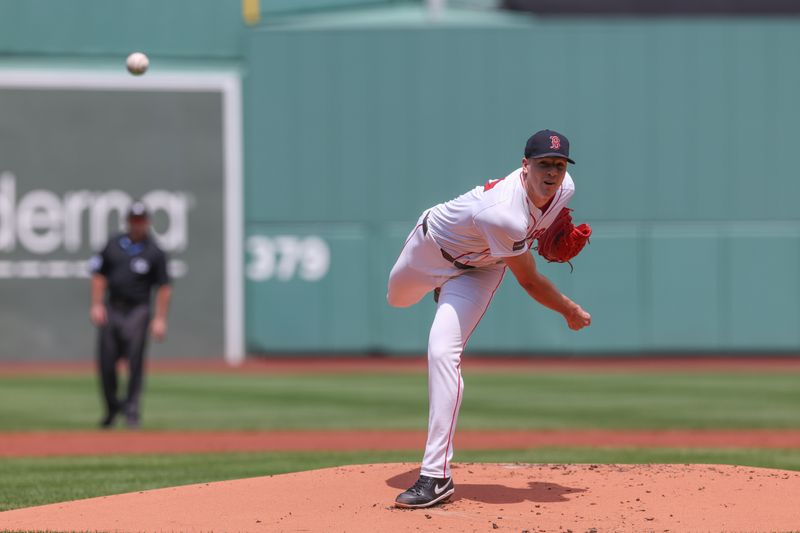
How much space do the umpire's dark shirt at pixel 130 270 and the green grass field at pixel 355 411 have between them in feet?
3.89

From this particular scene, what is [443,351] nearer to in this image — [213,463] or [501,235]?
[501,235]

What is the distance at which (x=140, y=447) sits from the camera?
1000 centimetres

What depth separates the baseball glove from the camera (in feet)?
20.8

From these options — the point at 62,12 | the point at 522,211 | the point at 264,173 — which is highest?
the point at 62,12

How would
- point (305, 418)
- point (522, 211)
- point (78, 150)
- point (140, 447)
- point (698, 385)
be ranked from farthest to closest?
point (78, 150)
point (698, 385)
point (305, 418)
point (140, 447)
point (522, 211)

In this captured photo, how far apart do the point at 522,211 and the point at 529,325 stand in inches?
552

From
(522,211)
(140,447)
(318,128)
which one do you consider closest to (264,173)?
(318,128)

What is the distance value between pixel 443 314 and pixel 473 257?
1.05ft

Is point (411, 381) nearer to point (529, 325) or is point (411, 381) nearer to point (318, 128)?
→ point (529, 325)

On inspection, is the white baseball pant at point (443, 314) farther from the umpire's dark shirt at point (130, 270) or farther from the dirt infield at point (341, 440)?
the umpire's dark shirt at point (130, 270)

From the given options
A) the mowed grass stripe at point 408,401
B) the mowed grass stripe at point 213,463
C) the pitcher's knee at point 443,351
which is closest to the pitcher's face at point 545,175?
the pitcher's knee at point 443,351

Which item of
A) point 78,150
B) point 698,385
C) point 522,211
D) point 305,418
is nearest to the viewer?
point 522,211

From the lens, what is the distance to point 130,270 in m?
11.3

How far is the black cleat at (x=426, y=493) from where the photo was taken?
6.01 metres
